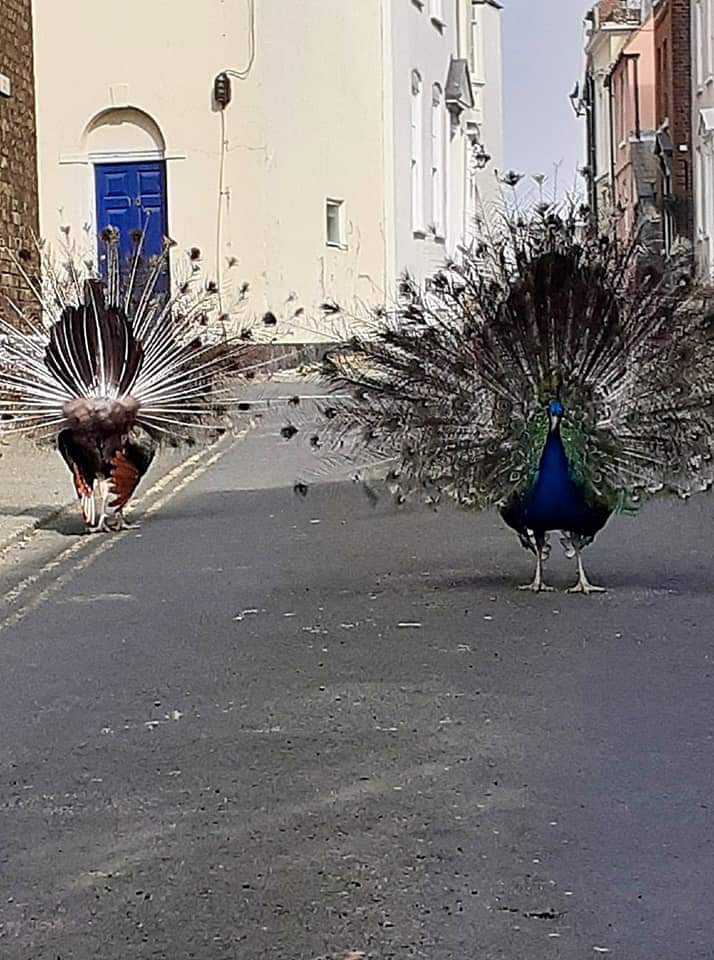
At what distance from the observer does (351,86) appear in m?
27.9

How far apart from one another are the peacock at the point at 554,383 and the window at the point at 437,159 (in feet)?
72.7

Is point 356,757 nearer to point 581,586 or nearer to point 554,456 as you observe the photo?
point 554,456

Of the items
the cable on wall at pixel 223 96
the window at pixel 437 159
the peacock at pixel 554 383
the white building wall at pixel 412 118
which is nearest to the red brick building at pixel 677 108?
the white building wall at pixel 412 118

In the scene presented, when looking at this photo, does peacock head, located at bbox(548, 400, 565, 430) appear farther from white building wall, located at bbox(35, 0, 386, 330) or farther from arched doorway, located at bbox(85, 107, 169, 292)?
arched doorway, located at bbox(85, 107, 169, 292)

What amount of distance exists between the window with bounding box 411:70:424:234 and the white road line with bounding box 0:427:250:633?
46.7ft

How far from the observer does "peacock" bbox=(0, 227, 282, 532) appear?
1235 centimetres

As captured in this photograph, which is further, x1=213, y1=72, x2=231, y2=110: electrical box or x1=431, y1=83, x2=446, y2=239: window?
x1=431, y1=83, x2=446, y2=239: window

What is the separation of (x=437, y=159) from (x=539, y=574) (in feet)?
76.8

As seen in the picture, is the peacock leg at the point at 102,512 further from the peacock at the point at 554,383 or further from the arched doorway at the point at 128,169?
the arched doorway at the point at 128,169

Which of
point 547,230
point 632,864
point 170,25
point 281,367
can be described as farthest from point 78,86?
point 632,864

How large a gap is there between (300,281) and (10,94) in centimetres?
500

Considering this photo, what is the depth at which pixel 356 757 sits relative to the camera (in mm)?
6848

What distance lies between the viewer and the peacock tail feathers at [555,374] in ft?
31.4

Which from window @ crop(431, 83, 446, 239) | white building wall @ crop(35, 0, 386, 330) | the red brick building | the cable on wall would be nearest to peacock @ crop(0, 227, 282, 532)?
white building wall @ crop(35, 0, 386, 330)
